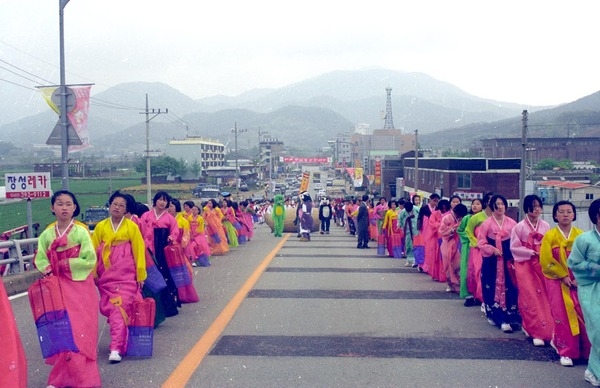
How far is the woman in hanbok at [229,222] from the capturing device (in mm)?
20281

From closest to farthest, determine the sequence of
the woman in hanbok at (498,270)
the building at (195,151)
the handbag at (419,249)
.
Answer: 1. the woman in hanbok at (498,270)
2. the handbag at (419,249)
3. the building at (195,151)

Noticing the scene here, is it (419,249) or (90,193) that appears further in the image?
(90,193)

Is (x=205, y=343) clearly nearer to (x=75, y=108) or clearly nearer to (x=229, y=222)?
(x=75, y=108)

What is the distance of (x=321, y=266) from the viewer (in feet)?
45.8

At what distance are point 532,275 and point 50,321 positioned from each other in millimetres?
4609

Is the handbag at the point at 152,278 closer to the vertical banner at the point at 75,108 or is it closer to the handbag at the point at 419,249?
the handbag at the point at 419,249

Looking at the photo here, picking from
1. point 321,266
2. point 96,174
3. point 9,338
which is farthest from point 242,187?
point 9,338

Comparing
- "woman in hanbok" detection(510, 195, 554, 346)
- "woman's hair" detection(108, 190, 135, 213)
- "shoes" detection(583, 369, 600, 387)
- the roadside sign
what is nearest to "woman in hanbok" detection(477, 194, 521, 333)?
"woman in hanbok" detection(510, 195, 554, 346)

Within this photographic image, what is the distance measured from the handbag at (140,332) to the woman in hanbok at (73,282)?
0.65 meters

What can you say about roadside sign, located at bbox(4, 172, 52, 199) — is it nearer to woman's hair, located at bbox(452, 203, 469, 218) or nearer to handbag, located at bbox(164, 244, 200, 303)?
handbag, located at bbox(164, 244, 200, 303)

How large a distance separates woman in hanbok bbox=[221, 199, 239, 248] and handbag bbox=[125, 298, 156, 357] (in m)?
13.6

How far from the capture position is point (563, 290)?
6.36m

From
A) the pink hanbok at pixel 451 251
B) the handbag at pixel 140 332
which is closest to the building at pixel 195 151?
the pink hanbok at pixel 451 251

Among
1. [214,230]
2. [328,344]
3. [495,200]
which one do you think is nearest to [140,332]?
[328,344]
